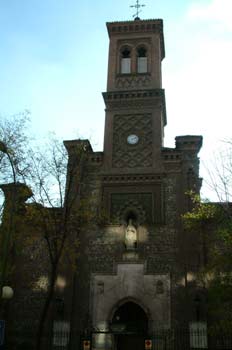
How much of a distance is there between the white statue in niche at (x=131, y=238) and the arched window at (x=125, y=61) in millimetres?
10657

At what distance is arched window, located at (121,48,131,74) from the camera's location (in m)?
29.8

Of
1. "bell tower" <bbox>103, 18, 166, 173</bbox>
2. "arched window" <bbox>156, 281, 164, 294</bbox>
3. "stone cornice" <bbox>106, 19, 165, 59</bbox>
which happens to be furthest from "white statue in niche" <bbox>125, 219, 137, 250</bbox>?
"stone cornice" <bbox>106, 19, 165, 59</bbox>

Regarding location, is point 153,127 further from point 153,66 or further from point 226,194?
point 226,194

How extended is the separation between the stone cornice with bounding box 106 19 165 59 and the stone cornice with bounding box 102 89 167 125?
5.13 metres

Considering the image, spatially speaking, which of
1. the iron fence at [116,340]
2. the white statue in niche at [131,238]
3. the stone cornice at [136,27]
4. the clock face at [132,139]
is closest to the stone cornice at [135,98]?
the clock face at [132,139]

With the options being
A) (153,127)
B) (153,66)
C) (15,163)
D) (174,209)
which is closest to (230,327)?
(174,209)

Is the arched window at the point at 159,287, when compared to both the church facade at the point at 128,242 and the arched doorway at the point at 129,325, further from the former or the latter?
the arched doorway at the point at 129,325

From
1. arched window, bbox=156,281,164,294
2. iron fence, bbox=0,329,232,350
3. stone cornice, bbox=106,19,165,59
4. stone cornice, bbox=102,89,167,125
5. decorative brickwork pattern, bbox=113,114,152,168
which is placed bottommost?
iron fence, bbox=0,329,232,350

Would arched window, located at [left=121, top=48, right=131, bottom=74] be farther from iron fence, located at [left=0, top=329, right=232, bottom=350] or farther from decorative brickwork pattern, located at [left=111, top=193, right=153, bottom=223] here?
iron fence, located at [left=0, top=329, right=232, bottom=350]

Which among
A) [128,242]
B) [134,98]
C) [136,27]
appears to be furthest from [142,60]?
[128,242]

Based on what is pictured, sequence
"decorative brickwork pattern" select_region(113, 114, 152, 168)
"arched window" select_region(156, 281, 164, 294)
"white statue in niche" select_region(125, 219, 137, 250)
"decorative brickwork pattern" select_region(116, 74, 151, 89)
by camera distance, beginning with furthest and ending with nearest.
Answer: "decorative brickwork pattern" select_region(116, 74, 151, 89) → "decorative brickwork pattern" select_region(113, 114, 152, 168) → "white statue in niche" select_region(125, 219, 137, 250) → "arched window" select_region(156, 281, 164, 294)

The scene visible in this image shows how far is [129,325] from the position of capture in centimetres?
2309

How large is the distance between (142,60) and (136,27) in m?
2.44

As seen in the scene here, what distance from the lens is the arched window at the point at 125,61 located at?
29833 millimetres
